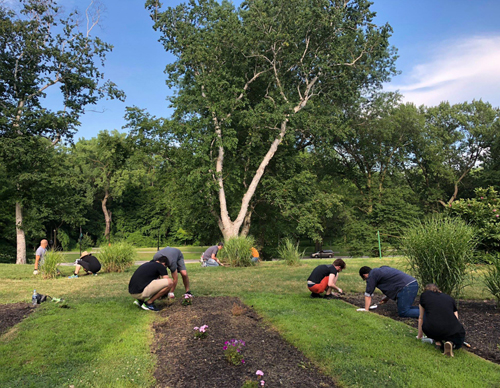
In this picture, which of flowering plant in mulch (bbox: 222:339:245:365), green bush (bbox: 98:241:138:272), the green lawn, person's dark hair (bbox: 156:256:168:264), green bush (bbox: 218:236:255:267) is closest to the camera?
the green lawn

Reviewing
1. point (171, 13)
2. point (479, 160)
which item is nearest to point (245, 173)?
point (171, 13)

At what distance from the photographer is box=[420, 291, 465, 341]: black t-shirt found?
4.37 meters

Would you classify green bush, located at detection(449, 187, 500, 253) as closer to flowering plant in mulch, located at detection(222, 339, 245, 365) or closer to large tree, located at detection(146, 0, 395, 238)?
flowering plant in mulch, located at detection(222, 339, 245, 365)

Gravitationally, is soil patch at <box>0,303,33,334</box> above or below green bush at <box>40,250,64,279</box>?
below

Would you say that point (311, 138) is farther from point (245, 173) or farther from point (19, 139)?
point (19, 139)

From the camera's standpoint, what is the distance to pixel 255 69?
70.9ft

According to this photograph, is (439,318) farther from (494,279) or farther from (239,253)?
(239,253)

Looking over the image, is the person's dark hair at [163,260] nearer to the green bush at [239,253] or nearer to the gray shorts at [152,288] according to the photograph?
the gray shorts at [152,288]

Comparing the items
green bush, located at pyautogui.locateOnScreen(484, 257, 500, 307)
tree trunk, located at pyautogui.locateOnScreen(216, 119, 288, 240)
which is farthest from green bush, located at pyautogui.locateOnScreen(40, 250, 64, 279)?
green bush, located at pyautogui.locateOnScreen(484, 257, 500, 307)

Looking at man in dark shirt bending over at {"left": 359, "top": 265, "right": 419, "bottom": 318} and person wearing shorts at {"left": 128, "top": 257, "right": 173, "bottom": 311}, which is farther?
person wearing shorts at {"left": 128, "top": 257, "right": 173, "bottom": 311}

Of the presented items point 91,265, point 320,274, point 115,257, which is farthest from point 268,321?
point 115,257

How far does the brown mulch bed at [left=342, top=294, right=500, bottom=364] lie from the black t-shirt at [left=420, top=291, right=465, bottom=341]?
1.64 feet

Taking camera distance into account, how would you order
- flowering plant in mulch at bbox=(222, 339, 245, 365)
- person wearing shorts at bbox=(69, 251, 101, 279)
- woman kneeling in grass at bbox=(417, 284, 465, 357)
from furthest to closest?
person wearing shorts at bbox=(69, 251, 101, 279), woman kneeling in grass at bbox=(417, 284, 465, 357), flowering plant in mulch at bbox=(222, 339, 245, 365)

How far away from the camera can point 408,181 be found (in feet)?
115
